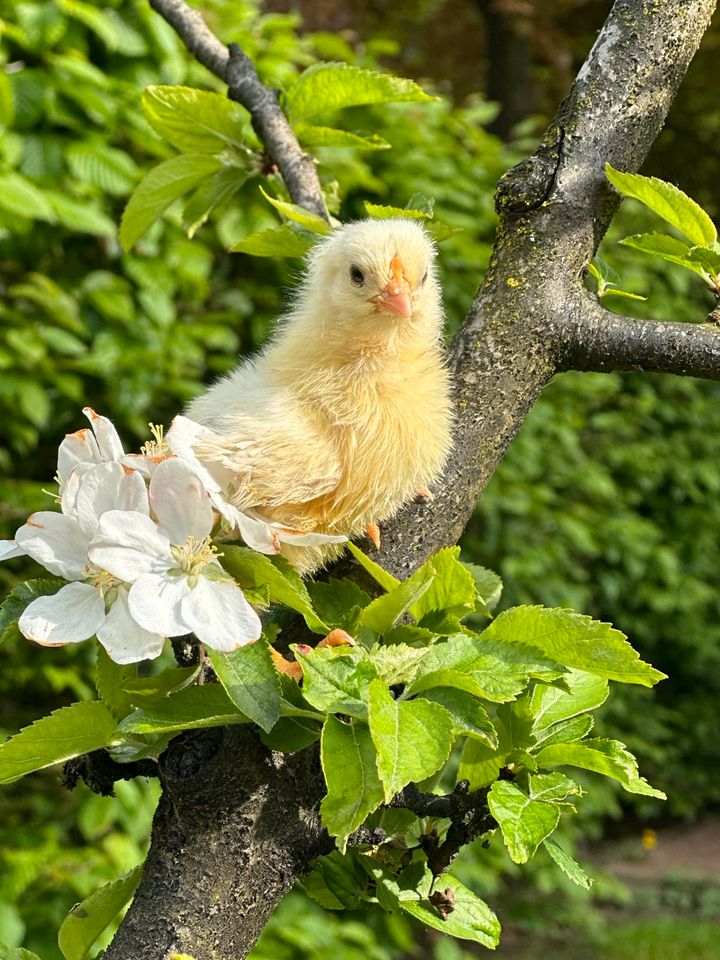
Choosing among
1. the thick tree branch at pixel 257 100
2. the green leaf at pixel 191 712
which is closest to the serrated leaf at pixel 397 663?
the green leaf at pixel 191 712

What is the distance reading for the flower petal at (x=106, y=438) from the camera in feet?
3.05

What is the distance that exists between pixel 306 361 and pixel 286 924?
2.39m

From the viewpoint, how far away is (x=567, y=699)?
1018mm

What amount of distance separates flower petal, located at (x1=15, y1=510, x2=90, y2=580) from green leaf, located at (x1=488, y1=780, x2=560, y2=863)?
0.39 metres

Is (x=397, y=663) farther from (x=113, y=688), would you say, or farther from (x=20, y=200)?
(x=20, y=200)

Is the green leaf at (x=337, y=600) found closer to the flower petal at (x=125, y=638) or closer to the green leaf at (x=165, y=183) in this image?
the flower petal at (x=125, y=638)

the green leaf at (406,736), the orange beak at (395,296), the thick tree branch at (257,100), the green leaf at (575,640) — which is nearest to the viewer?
the green leaf at (406,736)

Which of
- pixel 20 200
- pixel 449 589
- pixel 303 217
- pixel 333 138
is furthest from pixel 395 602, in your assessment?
pixel 20 200

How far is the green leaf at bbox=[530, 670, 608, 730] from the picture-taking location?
99 centimetres

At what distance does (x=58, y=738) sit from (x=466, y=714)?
34 centimetres

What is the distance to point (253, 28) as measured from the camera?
3.31m

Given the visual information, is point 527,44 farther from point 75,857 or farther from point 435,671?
point 435,671

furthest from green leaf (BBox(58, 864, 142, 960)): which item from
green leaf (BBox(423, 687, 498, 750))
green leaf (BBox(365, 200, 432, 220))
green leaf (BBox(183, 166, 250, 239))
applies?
green leaf (BBox(183, 166, 250, 239))

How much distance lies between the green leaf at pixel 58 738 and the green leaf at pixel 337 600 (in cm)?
20
